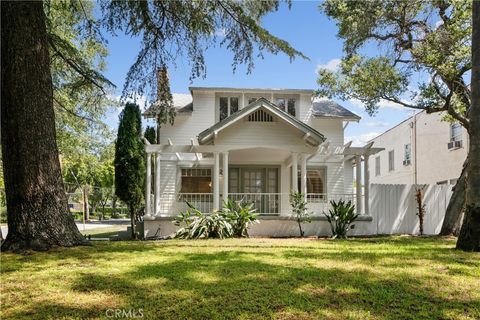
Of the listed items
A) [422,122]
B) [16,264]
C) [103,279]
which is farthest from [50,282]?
[422,122]

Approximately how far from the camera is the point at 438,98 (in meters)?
13.4

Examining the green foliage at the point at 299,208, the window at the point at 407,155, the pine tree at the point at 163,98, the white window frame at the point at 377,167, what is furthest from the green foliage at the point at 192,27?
the white window frame at the point at 377,167

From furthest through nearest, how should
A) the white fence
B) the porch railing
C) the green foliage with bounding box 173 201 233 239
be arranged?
the porch railing, the white fence, the green foliage with bounding box 173 201 233 239

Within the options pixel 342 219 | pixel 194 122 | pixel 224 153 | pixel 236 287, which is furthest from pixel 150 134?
pixel 236 287

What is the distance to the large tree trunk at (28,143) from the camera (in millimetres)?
6141

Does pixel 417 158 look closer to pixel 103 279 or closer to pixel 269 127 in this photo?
pixel 269 127

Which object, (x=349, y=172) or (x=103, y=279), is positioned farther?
(x=349, y=172)

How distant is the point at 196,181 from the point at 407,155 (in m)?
14.3

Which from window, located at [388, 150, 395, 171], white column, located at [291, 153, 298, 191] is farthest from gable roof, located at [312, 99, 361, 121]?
window, located at [388, 150, 395, 171]

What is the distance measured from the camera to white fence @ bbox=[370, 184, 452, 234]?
591 inches

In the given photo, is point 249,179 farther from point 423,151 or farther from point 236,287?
point 236,287

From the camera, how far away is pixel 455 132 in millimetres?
20094

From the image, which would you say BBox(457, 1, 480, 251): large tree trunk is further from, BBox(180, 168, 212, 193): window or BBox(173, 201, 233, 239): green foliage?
BBox(180, 168, 212, 193): window

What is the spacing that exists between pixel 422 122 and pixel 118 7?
1893 centimetres
